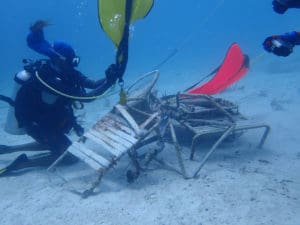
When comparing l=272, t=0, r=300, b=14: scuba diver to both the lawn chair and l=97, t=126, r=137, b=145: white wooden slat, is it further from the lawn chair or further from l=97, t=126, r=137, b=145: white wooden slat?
l=97, t=126, r=137, b=145: white wooden slat

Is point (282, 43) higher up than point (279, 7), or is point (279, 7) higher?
point (279, 7)

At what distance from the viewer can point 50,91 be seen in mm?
6074

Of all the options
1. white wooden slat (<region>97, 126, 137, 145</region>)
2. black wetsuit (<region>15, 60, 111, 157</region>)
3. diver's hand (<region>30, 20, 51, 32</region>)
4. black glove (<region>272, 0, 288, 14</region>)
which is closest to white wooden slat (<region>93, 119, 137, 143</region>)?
white wooden slat (<region>97, 126, 137, 145</region>)

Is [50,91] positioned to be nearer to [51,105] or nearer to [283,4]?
[51,105]

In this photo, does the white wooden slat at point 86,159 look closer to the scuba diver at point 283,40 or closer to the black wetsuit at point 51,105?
the black wetsuit at point 51,105

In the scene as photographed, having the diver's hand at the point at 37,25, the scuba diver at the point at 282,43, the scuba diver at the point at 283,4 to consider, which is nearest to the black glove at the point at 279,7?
the scuba diver at the point at 283,4

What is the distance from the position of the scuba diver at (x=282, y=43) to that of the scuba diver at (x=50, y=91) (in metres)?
2.24

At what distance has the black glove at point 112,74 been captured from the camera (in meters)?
5.33

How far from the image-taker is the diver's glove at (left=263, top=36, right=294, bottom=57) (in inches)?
168

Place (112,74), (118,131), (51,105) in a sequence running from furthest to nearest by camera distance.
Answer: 1. (51,105)
2. (118,131)
3. (112,74)

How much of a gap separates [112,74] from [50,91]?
54.4 inches

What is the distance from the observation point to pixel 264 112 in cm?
1005

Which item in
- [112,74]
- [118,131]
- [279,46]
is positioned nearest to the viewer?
[279,46]

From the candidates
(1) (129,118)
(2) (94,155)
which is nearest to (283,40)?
(1) (129,118)
